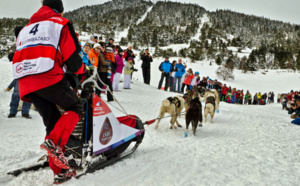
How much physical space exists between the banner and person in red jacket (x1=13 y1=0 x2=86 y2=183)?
0.30 m

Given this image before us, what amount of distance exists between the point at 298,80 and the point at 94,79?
57723 millimetres

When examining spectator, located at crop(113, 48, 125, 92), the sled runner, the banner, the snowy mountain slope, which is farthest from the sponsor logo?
the snowy mountain slope

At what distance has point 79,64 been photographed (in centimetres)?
217

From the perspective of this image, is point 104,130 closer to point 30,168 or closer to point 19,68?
point 30,168

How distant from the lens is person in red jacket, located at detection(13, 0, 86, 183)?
191 centimetres

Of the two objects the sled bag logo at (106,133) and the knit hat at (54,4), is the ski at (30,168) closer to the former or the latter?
the sled bag logo at (106,133)

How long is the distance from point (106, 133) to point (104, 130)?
0.05 metres

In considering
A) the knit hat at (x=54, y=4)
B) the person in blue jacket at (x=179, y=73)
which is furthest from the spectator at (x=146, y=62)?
the knit hat at (x=54, y=4)

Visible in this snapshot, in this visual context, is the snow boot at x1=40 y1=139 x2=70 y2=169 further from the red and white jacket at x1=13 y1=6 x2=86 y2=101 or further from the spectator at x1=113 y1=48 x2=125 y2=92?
the spectator at x1=113 y1=48 x2=125 y2=92

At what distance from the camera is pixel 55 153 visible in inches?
81.2

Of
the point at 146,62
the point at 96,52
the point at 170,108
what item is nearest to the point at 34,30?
the point at 170,108

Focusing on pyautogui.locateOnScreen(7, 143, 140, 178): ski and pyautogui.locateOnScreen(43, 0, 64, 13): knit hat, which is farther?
pyautogui.locateOnScreen(7, 143, 140, 178): ski

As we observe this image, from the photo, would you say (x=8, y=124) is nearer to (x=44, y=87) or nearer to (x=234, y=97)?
(x=44, y=87)

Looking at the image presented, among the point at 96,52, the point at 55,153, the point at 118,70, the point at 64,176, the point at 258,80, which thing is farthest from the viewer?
the point at 258,80
